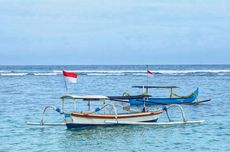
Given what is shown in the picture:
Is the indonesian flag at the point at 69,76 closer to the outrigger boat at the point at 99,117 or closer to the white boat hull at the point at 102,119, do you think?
the outrigger boat at the point at 99,117

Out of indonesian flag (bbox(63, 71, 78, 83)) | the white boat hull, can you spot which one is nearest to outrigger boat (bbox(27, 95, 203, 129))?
the white boat hull

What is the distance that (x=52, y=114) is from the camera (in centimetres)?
3216

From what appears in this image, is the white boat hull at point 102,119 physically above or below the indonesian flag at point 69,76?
below

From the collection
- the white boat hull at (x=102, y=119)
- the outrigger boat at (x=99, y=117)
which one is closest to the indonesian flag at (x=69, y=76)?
the outrigger boat at (x=99, y=117)

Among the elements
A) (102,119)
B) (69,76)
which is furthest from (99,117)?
(69,76)

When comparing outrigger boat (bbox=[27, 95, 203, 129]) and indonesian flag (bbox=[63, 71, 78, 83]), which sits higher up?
indonesian flag (bbox=[63, 71, 78, 83])

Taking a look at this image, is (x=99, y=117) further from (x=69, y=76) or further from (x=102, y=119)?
(x=69, y=76)

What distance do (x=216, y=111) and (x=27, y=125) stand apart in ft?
41.8

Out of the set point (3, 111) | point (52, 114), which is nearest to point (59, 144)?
point (52, 114)

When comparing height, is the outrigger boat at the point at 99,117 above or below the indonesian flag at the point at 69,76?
below

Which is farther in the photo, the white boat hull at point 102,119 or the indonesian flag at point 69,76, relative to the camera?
the white boat hull at point 102,119

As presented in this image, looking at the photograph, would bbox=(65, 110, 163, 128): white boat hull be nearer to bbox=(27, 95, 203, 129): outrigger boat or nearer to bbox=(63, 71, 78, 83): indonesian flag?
bbox=(27, 95, 203, 129): outrigger boat

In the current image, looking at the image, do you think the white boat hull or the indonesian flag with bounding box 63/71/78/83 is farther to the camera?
the white boat hull

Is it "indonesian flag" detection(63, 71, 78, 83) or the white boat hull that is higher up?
"indonesian flag" detection(63, 71, 78, 83)
